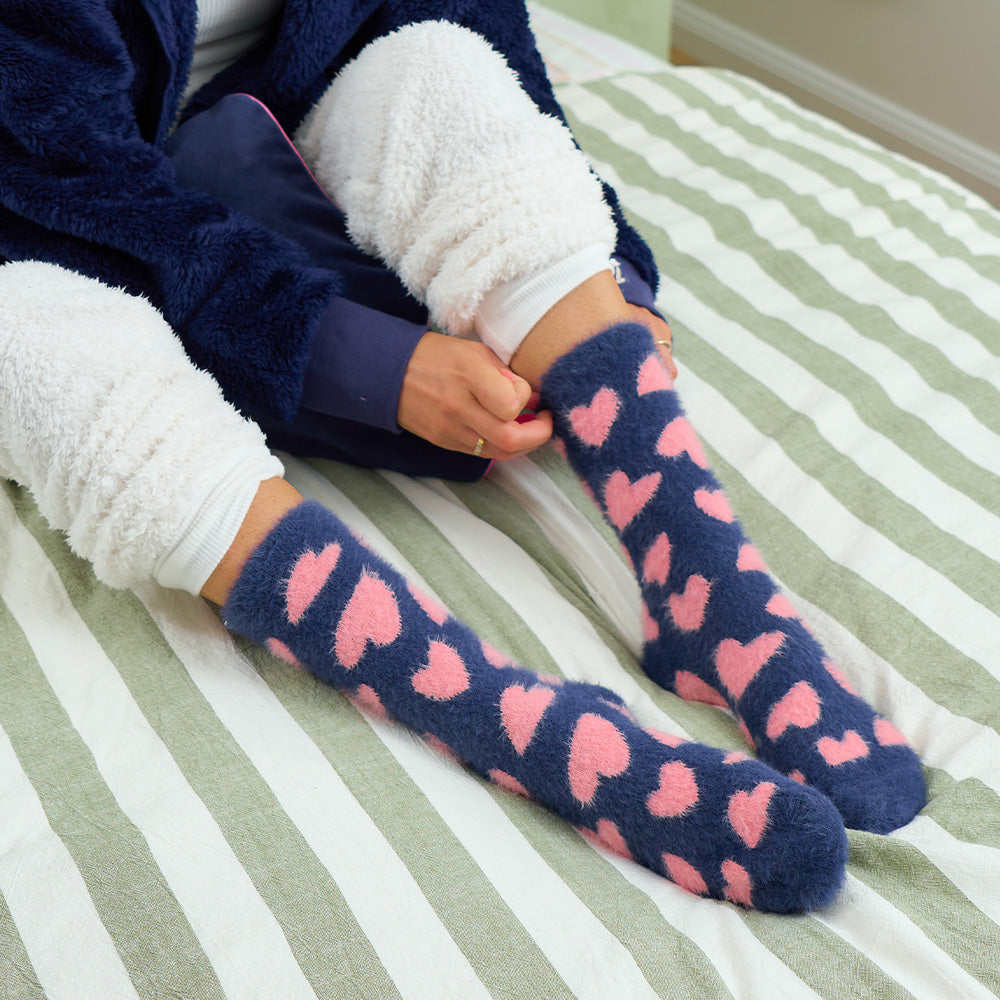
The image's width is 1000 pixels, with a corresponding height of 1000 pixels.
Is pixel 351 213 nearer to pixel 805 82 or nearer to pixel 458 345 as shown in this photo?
pixel 458 345

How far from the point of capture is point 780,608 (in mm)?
584

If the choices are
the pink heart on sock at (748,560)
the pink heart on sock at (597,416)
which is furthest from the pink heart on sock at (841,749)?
the pink heart on sock at (597,416)

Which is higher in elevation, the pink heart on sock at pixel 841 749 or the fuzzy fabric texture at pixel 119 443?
the fuzzy fabric texture at pixel 119 443

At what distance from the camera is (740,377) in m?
0.81

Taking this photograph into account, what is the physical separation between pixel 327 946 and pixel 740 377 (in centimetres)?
54

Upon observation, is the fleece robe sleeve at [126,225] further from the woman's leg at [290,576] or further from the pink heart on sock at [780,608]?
the pink heart on sock at [780,608]

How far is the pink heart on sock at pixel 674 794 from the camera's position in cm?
50

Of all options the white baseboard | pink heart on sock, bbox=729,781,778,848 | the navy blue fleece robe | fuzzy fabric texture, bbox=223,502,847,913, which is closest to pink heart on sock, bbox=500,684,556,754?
fuzzy fabric texture, bbox=223,502,847,913

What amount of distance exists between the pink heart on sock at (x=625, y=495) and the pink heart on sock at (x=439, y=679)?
0.15 metres

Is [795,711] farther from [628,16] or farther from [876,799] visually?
[628,16]

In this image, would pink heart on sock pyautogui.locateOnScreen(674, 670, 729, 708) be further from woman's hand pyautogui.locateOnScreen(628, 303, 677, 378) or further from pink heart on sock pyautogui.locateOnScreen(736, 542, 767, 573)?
woman's hand pyautogui.locateOnScreen(628, 303, 677, 378)

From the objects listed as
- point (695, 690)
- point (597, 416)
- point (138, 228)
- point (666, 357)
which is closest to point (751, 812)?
point (695, 690)

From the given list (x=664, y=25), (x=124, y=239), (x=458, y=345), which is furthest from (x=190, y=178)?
(x=664, y=25)

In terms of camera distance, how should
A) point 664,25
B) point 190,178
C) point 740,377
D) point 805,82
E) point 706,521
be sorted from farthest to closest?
point 805,82 → point 664,25 → point 740,377 → point 190,178 → point 706,521
